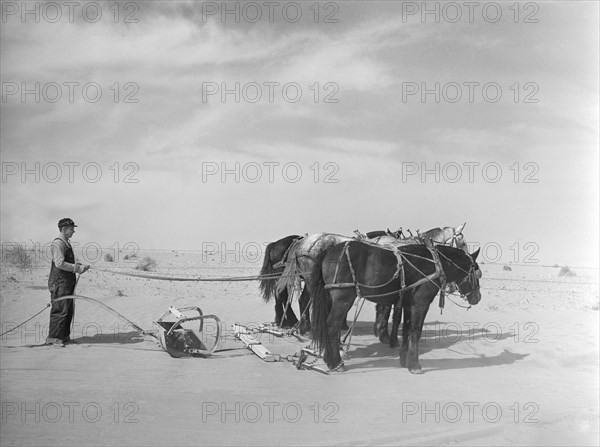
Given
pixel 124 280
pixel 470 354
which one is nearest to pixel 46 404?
pixel 470 354

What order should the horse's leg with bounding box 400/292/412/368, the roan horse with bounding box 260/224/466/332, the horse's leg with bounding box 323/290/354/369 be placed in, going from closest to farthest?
the horse's leg with bounding box 323/290/354/369 < the horse's leg with bounding box 400/292/412/368 < the roan horse with bounding box 260/224/466/332

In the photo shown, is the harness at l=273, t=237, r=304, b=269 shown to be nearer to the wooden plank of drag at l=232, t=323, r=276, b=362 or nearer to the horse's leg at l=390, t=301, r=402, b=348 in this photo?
the wooden plank of drag at l=232, t=323, r=276, b=362

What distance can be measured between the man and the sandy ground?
38cm

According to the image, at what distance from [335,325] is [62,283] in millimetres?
4786

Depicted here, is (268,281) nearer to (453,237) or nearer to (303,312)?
(303,312)

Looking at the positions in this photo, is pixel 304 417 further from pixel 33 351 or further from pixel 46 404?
pixel 33 351

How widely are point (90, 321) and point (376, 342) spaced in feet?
21.2

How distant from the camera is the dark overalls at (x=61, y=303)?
9320 mm

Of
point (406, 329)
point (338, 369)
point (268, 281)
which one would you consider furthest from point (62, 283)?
point (406, 329)

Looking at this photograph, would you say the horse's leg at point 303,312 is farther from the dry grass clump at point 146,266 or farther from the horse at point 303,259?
the dry grass clump at point 146,266

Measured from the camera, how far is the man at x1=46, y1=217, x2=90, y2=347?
9258mm

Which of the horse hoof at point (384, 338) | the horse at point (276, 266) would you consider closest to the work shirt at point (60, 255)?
the horse at point (276, 266)

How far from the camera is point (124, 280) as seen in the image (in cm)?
2441

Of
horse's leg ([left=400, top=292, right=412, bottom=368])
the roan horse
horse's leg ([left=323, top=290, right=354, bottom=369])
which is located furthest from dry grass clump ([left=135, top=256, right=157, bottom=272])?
horse's leg ([left=323, top=290, right=354, bottom=369])
